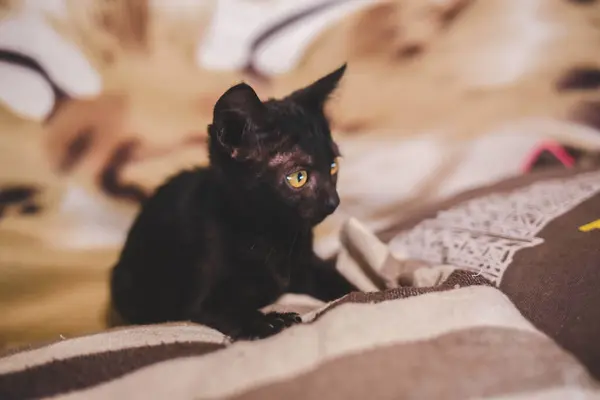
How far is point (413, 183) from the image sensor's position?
1.30m

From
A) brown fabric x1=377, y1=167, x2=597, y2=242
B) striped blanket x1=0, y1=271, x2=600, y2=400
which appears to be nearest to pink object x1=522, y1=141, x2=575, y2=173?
brown fabric x1=377, y1=167, x2=597, y2=242

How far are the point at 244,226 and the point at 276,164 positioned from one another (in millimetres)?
116

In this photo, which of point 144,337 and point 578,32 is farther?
point 578,32

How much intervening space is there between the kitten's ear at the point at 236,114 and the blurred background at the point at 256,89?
462mm

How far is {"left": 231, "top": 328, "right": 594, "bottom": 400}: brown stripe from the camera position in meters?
0.51

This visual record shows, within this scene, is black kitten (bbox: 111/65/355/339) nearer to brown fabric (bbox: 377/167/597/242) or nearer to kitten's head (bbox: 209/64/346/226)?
kitten's head (bbox: 209/64/346/226)

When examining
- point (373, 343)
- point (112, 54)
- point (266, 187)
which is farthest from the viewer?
point (112, 54)

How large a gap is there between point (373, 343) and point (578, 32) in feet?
3.66

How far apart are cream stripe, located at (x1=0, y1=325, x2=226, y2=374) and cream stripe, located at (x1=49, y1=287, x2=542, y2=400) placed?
8cm

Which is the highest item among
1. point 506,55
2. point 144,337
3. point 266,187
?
point 506,55

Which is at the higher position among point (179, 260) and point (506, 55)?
point (506, 55)

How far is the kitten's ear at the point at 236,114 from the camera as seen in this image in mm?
708

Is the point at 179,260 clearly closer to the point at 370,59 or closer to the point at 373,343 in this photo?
the point at 373,343

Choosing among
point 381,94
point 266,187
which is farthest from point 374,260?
point 381,94
